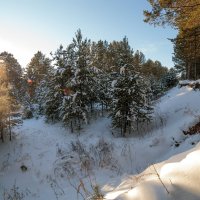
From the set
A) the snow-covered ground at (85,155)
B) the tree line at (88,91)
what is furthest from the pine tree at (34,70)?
the snow-covered ground at (85,155)

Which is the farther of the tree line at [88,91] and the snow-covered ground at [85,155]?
the tree line at [88,91]

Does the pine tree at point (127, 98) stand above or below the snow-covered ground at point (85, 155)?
above

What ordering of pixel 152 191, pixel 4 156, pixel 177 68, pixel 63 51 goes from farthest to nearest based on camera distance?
pixel 177 68 < pixel 63 51 < pixel 4 156 < pixel 152 191

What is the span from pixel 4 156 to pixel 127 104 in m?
9.52

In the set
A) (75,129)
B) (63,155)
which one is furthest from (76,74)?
(63,155)

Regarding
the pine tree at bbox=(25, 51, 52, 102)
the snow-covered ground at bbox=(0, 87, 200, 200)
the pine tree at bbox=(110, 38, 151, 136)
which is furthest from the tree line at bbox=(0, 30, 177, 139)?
the pine tree at bbox=(25, 51, 52, 102)

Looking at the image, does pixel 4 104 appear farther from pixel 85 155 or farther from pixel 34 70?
pixel 34 70

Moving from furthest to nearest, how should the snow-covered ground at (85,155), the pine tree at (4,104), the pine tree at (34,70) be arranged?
the pine tree at (34,70)
the pine tree at (4,104)
the snow-covered ground at (85,155)

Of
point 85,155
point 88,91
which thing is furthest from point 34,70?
point 85,155

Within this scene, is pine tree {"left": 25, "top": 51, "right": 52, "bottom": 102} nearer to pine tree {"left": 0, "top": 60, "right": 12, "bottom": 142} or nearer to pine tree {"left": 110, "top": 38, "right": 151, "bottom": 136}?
pine tree {"left": 0, "top": 60, "right": 12, "bottom": 142}

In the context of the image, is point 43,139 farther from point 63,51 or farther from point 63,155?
point 63,51

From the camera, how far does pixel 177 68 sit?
172 ft

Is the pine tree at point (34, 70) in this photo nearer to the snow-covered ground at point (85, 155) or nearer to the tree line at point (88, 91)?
the tree line at point (88, 91)

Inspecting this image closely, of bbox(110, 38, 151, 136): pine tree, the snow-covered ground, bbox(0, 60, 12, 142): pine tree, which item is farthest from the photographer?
bbox(110, 38, 151, 136): pine tree
